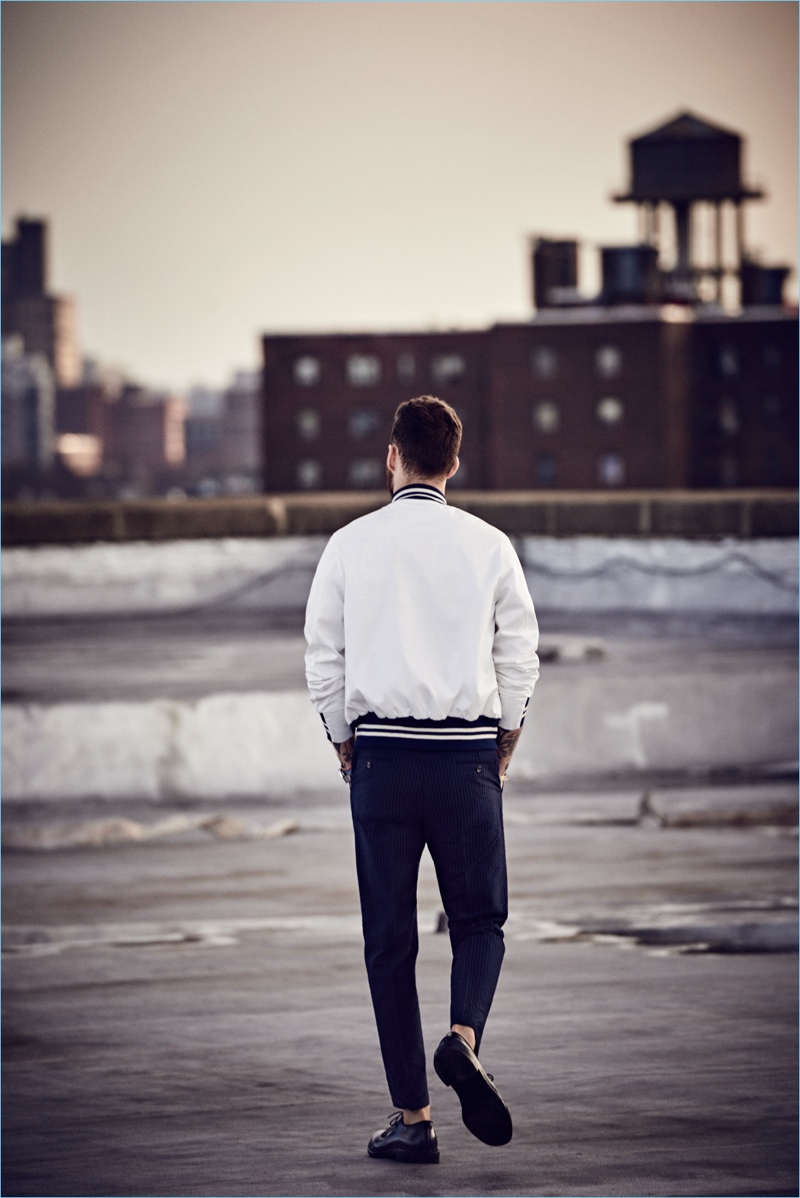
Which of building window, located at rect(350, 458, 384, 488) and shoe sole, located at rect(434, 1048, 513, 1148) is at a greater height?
building window, located at rect(350, 458, 384, 488)

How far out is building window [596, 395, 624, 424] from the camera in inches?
3118

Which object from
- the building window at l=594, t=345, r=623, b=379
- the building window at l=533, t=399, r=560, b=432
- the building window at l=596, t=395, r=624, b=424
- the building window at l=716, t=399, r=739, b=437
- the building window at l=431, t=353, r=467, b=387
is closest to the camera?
the building window at l=594, t=345, r=623, b=379

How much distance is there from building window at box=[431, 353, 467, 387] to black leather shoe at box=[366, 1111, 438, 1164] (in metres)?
82.5

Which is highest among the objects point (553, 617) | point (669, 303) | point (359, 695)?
point (669, 303)

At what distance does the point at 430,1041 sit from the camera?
5.64 meters

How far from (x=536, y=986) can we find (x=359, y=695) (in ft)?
8.72

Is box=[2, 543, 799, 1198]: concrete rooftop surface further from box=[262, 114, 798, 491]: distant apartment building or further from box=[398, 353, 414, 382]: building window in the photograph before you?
box=[398, 353, 414, 382]: building window

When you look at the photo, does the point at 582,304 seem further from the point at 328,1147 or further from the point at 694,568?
the point at 328,1147

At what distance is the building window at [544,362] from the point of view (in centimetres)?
7944

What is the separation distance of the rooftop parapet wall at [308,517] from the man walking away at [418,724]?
25.6 m

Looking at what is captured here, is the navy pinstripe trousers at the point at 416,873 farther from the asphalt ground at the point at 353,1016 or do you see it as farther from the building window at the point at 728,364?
the building window at the point at 728,364

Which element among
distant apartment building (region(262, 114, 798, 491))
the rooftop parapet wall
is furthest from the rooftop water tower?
the rooftop parapet wall

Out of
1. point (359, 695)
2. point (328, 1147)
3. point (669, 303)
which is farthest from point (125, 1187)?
point (669, 303)

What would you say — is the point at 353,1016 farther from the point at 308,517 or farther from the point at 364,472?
the point at 364,472
